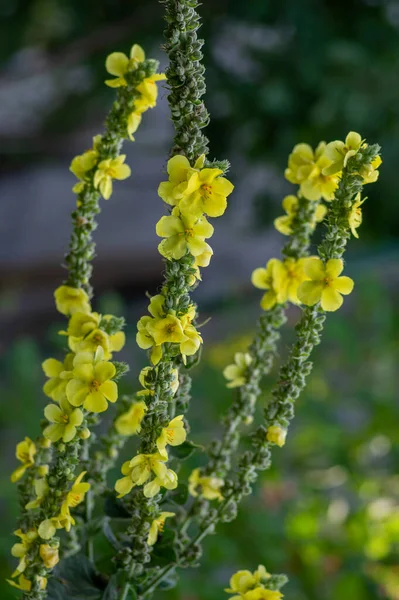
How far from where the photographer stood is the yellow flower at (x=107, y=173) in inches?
16.0

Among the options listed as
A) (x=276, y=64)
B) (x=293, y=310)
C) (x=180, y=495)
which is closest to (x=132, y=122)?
(x=180, y=495)

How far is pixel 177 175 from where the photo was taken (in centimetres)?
32

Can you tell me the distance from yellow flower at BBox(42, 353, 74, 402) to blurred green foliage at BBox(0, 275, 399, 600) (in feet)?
1.15

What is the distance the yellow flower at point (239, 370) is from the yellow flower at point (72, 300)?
98 mm

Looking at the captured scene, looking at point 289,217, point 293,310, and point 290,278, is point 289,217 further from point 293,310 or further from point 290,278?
point 293,310

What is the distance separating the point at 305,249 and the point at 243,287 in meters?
2.07

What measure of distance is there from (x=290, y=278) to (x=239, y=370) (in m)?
0.07

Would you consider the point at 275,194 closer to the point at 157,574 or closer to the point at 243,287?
the point at 243,287

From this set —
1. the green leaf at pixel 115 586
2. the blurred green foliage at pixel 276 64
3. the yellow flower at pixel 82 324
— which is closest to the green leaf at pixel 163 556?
the green leaf at pixel 115 586

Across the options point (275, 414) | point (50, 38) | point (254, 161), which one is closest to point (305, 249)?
point (275, 414)

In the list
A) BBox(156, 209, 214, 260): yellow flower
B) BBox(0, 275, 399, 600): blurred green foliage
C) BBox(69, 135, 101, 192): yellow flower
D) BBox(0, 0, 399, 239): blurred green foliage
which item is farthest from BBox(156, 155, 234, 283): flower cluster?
BBox(0, 0, 399, 239): blurred green foliage

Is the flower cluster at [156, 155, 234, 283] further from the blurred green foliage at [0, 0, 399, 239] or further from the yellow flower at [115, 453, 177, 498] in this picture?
the blurred green foliage at [0, 0, 399, 239]

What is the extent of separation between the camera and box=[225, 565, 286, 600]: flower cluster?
387 mm

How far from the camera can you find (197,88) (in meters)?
0.32
